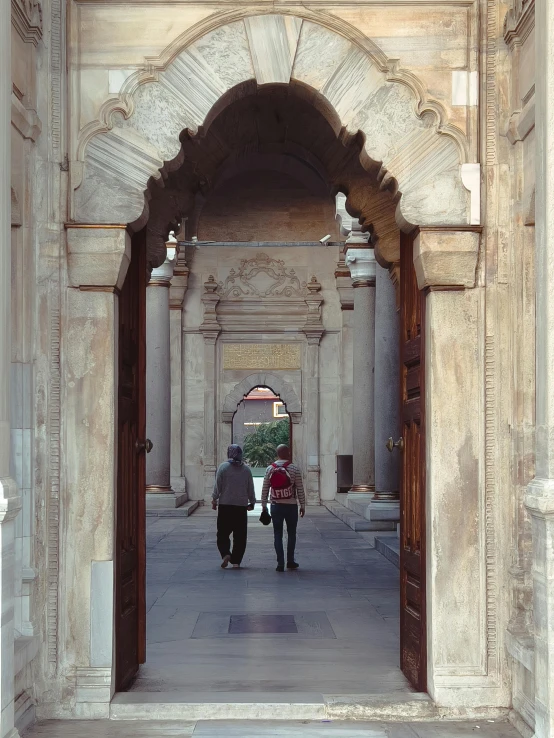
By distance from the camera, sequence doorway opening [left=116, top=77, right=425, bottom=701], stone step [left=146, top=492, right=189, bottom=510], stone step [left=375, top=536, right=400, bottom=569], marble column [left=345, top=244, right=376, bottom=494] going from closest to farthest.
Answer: doorway opening [left=116, top=77, right=425, bottom=701], stone step [left=375, top=536, right=400, bottom=569], marble column [left=345, top=244, right=376, bottom=494], stone step [left=146, top=492, right=189, bottom=510]

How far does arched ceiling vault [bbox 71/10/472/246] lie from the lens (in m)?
5.18

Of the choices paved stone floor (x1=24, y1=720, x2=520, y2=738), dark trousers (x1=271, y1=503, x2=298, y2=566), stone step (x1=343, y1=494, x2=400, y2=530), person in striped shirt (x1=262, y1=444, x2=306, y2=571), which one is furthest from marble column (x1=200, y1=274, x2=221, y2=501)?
paved stone floor (x1=24, y1=720, x2=520, y2=738)

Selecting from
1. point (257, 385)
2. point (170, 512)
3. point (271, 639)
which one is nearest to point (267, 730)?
point (271, 639)

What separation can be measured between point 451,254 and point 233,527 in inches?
245

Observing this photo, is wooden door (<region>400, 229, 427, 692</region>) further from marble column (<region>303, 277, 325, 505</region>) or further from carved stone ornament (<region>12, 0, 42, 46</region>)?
marble column (<region>303, 277, 325, 505</region>)

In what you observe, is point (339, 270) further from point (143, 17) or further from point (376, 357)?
point (143, 17)

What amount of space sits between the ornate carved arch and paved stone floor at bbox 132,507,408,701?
27.6 feet

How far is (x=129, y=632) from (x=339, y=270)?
16425mm

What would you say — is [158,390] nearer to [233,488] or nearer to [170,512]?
[170,512]

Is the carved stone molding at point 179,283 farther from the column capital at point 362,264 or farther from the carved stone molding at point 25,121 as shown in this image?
the carved stone molding at point 25,121

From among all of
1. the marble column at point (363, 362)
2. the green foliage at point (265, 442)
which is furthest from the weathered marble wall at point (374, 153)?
the green foliage at point (265, 442)

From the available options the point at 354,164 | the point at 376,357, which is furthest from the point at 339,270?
the point at 354,164

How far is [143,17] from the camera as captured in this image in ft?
17.2

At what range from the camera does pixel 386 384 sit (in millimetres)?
14781
